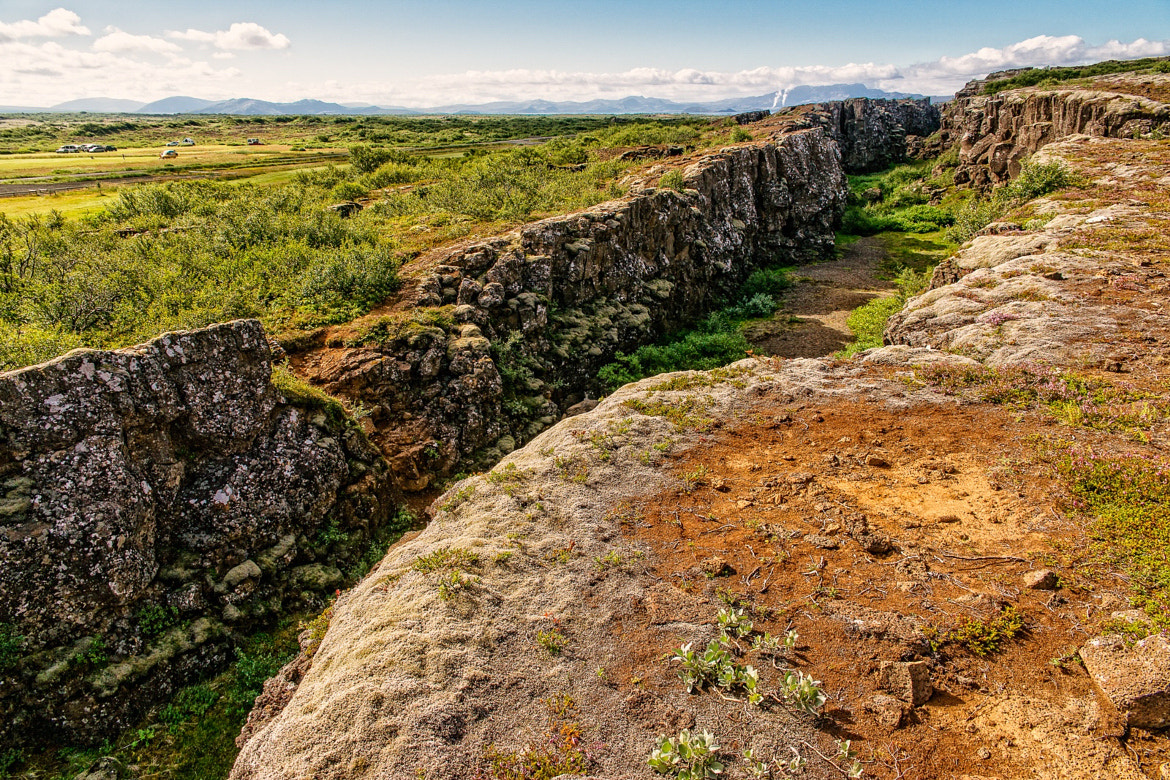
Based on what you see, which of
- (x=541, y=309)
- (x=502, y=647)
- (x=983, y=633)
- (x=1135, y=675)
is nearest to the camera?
(x=1135, y=675)

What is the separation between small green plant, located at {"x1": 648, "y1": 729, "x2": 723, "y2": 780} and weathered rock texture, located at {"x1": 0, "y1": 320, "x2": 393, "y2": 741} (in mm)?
7784

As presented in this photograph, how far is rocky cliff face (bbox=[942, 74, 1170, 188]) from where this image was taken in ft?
108

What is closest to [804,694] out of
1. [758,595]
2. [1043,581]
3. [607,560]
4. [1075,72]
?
[758,595]

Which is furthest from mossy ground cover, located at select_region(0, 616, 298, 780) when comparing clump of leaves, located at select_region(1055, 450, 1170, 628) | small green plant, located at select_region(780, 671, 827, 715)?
clump of leaves, located at select_region(1055, 450, 1170, 628)

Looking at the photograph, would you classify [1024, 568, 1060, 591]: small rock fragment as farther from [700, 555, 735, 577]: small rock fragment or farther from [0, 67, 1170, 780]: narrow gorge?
[700, 555, 735, 577]: small rock fragment

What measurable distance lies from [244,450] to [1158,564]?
13.5 metres

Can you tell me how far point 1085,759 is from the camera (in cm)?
458

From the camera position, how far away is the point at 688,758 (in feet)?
15.6

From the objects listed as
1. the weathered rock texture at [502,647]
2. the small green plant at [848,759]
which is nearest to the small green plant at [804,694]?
the weathered rock texture at [502,647]

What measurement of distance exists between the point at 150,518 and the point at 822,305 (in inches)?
1118

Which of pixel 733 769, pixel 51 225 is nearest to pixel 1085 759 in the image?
pixel 733 769

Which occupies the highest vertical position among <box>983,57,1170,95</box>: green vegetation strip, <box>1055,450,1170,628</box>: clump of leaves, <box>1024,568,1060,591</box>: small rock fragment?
<box>983,57,1170,95</box>: green vegetation strip

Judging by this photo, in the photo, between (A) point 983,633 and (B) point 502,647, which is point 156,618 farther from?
(A) point 983,633

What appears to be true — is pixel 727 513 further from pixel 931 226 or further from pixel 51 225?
pixel 931 226
